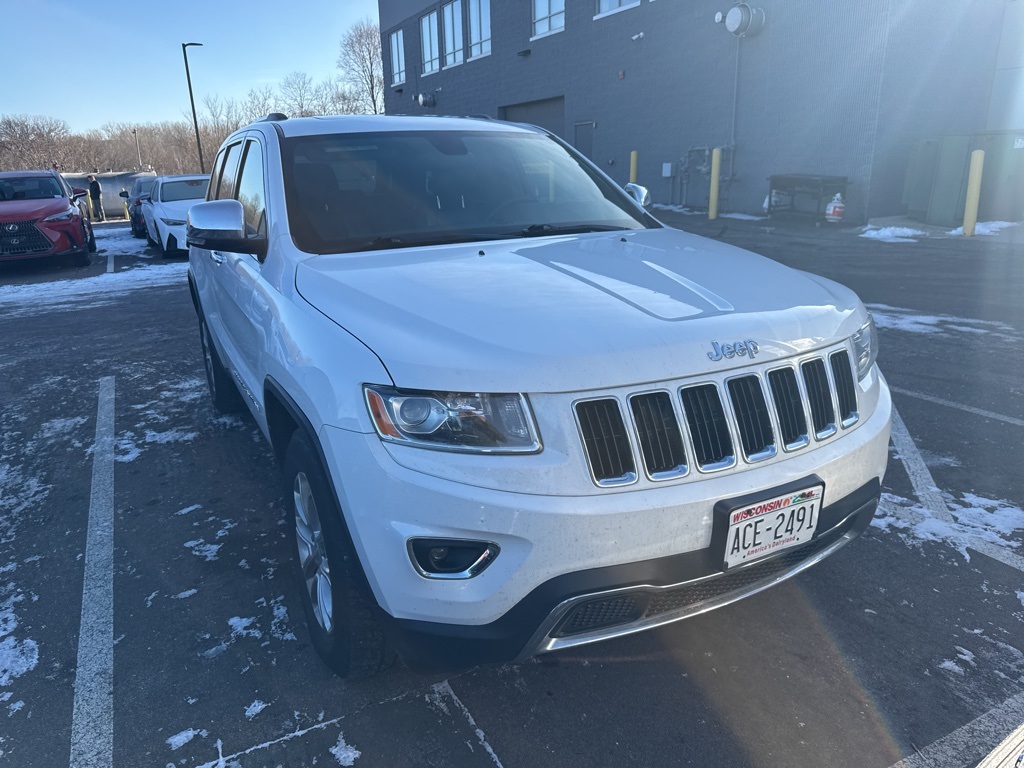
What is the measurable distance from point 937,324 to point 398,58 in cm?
3312

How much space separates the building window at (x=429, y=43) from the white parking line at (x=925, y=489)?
30.7 meters

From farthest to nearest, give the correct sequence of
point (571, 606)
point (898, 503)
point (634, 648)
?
point (898, 503)
point (634, 648)
point (571, 606)

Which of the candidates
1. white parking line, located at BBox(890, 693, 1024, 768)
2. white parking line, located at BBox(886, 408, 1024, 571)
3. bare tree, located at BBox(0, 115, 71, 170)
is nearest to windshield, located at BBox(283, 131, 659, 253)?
white parking line, located at BBox(886, 408, 1024, 571)

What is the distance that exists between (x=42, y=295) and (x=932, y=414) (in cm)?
1145

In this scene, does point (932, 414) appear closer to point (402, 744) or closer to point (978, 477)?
point (978, 477)

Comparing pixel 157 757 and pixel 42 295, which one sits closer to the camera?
pixel 157 757

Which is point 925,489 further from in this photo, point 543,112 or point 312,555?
point 543,112

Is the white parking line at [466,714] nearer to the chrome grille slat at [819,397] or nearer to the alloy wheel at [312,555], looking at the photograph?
the alloy wheel at [312,555]

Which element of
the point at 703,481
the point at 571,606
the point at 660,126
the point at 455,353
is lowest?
the point at 571,606

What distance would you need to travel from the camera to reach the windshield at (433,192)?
3.12 metres

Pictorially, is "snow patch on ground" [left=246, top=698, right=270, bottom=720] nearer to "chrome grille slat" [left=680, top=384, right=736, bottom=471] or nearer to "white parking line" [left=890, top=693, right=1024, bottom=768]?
"chrome grille slat" [left=680, top=384, right=736, bottom=471]

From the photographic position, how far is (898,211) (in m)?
Result: 15.3

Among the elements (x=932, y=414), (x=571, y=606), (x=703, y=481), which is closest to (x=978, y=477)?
(x=932, y=414)

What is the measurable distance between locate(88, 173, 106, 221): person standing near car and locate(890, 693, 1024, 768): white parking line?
28386 mm
